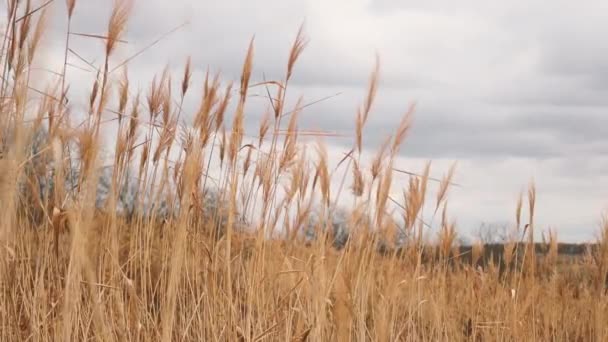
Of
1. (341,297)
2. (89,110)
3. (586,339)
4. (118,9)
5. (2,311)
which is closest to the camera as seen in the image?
(341,297)

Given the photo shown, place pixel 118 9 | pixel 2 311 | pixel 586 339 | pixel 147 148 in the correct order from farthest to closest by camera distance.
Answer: pixel 586 339 → pixel 147 148 → pixel 2 311 → pixel 118 9

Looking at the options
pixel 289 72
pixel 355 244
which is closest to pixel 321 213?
pixel 355 244

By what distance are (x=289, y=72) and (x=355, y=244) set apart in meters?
0.60

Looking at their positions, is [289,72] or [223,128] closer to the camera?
[289,72]

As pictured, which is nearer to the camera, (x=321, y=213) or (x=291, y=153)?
(x=321, y=213)

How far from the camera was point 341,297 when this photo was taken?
1.26 m

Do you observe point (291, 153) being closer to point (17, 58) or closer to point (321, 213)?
point (321, 213)

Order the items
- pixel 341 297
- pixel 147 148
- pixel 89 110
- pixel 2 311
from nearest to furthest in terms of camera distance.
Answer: pixel 341 297 < pixel 2 311 < pixel 89 110 < pixel 147 148

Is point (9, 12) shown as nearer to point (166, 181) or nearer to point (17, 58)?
point (17, 58)

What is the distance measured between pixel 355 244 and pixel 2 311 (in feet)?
3.55

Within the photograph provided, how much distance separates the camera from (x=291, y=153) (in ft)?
8.24

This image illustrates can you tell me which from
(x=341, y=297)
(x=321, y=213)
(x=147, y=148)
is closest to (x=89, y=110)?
(x=147, y=148)

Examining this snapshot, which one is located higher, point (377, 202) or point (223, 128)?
point (223, 128)

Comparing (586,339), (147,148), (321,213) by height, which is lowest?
(586,339)
